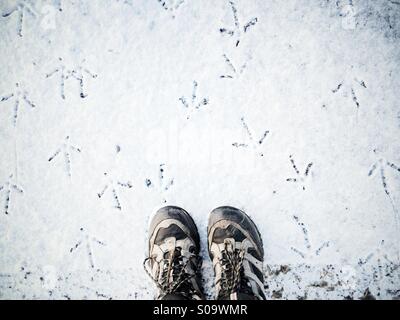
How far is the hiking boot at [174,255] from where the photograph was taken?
904 mm

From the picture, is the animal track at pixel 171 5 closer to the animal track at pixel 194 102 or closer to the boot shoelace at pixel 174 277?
the animal track at pixel 194 102

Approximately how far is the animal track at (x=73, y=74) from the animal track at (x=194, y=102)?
0.31 metres

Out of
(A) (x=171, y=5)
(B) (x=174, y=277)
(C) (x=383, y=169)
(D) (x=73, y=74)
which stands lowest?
(B) (x=174, y=277)

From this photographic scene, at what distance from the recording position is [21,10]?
1.05 metres

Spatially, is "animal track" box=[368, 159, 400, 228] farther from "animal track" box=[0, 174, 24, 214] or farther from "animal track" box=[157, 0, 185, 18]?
"animal track" box=[0, 174, 24, 214]

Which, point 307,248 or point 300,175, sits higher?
point 300,175

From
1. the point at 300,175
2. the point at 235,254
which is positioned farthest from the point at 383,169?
the point at 235,254

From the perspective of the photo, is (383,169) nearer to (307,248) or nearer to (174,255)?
(307,248)

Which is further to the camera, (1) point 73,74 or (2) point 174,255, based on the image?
(1) point 73,74

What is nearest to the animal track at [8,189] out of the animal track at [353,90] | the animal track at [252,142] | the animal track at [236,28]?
the animal track at [252,142]

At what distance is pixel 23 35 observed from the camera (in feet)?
3.44

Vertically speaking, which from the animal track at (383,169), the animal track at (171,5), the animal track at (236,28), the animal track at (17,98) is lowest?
the animal track at (383,169)

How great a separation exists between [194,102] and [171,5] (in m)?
0.33
